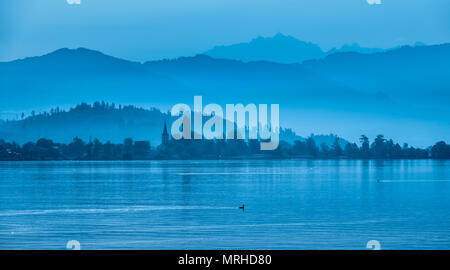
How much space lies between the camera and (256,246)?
Result: 19.2 metres

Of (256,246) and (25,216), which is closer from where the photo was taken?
(256,246)

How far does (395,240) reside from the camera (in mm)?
20531

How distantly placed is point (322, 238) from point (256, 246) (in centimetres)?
246

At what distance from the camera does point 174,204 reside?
118 feet
